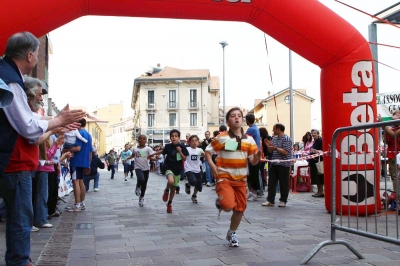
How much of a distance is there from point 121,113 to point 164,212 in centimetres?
13301

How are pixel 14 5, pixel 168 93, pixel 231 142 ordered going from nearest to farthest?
pixel 231 142, pixel 14 5, pixel 168 93

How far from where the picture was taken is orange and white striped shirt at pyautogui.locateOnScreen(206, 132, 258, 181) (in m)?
5.64

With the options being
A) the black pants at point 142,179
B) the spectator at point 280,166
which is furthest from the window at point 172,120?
the spectator at point 280,166

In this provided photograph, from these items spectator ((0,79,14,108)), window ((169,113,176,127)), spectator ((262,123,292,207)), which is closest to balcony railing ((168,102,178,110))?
window ((169,113,176,127))

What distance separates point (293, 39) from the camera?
7.95 meters

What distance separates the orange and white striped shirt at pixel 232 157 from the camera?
5.64m

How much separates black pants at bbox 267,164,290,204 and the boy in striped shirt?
4.32 metres

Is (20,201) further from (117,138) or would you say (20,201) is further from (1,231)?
(117,138)

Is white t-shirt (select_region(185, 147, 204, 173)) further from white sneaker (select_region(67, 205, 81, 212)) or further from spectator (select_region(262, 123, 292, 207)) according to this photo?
white sneaker (select_region(67, 205, 81, 212))

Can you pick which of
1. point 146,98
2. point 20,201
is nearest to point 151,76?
point 146,98

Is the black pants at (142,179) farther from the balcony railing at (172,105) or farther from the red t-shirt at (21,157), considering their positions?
the balcony railing at (172,105)

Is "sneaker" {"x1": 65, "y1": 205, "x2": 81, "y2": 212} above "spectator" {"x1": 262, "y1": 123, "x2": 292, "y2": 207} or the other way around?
the other way around

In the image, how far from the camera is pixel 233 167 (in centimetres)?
566

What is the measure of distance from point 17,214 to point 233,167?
2751 mm
